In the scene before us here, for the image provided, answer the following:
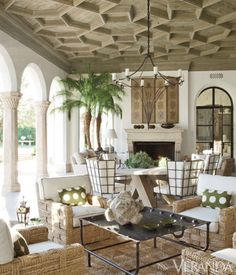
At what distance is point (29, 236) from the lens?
3.03 m

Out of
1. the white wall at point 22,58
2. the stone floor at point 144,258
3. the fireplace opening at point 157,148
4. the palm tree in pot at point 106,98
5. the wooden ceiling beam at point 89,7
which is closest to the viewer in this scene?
the stone floor at point 144,258

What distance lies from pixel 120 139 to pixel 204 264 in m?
8.76

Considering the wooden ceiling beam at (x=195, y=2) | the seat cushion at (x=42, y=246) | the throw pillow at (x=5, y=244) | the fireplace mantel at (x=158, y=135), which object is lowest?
the seat cushion at (x=42, y=246)

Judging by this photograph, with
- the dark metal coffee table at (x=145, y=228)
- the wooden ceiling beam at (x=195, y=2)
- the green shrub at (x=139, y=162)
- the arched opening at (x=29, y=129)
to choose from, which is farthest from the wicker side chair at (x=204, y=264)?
the wooden ceiling beam at (x=195, y=2)

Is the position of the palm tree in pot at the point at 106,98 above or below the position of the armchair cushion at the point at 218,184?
above

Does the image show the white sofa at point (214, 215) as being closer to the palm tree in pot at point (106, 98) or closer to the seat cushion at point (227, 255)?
the seat cushion at point (227, 255)

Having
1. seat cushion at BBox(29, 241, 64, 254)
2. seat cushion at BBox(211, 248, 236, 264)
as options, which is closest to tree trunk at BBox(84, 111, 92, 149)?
seat cushion at BBox(29, 241, 64, 254)

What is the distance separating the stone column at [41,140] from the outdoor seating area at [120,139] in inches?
1.1

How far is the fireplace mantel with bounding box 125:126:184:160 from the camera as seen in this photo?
34.3ft

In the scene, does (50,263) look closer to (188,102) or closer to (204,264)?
(204,264)

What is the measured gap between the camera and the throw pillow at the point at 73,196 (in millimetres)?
4410

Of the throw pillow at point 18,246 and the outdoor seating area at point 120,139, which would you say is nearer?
the throw pillow at point 18,246

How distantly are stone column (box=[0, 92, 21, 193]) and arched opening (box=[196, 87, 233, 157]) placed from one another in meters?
5.73

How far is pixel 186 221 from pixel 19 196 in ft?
15.4
